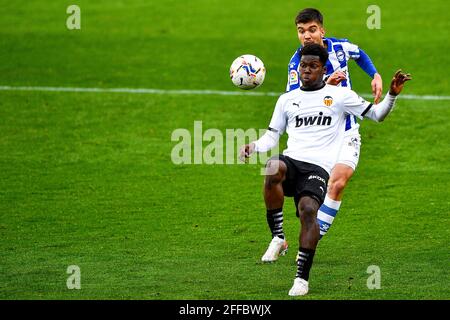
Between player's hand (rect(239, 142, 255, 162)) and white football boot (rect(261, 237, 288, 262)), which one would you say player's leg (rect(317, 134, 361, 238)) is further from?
player's hand (rect(239, 142, 255, 162))

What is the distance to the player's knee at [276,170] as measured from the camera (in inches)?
422

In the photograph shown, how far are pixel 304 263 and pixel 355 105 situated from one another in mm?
1927

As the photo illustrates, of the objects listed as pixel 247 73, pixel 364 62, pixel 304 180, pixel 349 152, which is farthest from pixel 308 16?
pixel 304 180

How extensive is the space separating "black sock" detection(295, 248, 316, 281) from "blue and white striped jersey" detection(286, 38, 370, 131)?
2482mm

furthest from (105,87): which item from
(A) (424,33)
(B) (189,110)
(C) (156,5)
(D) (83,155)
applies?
(A) (424,33)

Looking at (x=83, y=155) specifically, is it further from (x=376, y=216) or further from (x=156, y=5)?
(x=156, y=5)

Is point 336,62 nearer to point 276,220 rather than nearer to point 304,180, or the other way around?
point 276,220

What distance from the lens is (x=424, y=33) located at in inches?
1023

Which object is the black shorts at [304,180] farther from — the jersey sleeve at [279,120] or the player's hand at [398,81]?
the player's hand at [398,81]

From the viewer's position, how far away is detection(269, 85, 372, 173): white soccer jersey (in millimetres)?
10844

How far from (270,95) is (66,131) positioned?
14.9ft

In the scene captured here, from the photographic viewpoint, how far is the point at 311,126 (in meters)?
10.9

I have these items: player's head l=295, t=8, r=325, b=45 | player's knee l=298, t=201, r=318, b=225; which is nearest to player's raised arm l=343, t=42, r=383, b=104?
player's head l=295, t=8, r=325, b=45

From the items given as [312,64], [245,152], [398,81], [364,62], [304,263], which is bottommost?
[304,263]
